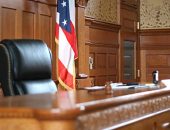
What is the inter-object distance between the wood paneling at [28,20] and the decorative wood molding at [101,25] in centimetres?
110

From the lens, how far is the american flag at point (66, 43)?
14.8 ft

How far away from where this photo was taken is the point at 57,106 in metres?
1.28

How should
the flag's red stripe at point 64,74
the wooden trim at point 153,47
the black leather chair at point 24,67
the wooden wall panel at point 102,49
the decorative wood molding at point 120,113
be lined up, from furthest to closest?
1. the wooden trim at point 153,47
2. the wooden wall panel at point 102,49
3. the flag's red stripe at point 64,74
4. the black leather chair at point 24,67
5. the decorative wood molding at point 120,113

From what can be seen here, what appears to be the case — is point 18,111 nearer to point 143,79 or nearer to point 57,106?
point 57,106

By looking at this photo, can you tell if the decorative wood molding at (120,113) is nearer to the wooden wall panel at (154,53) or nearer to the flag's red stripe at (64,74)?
the flag's red stripe at (64,74)

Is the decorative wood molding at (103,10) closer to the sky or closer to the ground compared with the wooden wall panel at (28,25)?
closer to the sky

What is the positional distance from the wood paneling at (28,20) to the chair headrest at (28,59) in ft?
3.93

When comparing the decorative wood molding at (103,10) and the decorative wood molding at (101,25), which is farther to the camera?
the decorative wood molding at (103,10)

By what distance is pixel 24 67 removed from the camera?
8.50 feet

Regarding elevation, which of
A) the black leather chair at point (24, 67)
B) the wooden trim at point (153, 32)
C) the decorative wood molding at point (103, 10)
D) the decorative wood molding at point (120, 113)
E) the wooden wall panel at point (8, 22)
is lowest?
the decorative wood molding at point (120, 113)

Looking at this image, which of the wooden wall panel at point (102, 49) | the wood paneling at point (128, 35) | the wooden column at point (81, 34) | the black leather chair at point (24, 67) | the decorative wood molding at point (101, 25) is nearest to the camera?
the black leather chair at point (24, 67)

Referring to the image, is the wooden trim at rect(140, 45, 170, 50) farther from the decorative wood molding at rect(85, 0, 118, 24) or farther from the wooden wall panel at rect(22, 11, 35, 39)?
the wooden wall panel at rect(22, 11, 35, 39)

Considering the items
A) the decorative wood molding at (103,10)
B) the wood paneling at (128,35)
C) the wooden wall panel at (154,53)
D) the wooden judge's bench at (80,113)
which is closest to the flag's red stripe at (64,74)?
the decorative wood molding at (103,10)

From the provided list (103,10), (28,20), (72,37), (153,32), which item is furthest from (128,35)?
(28,20)
